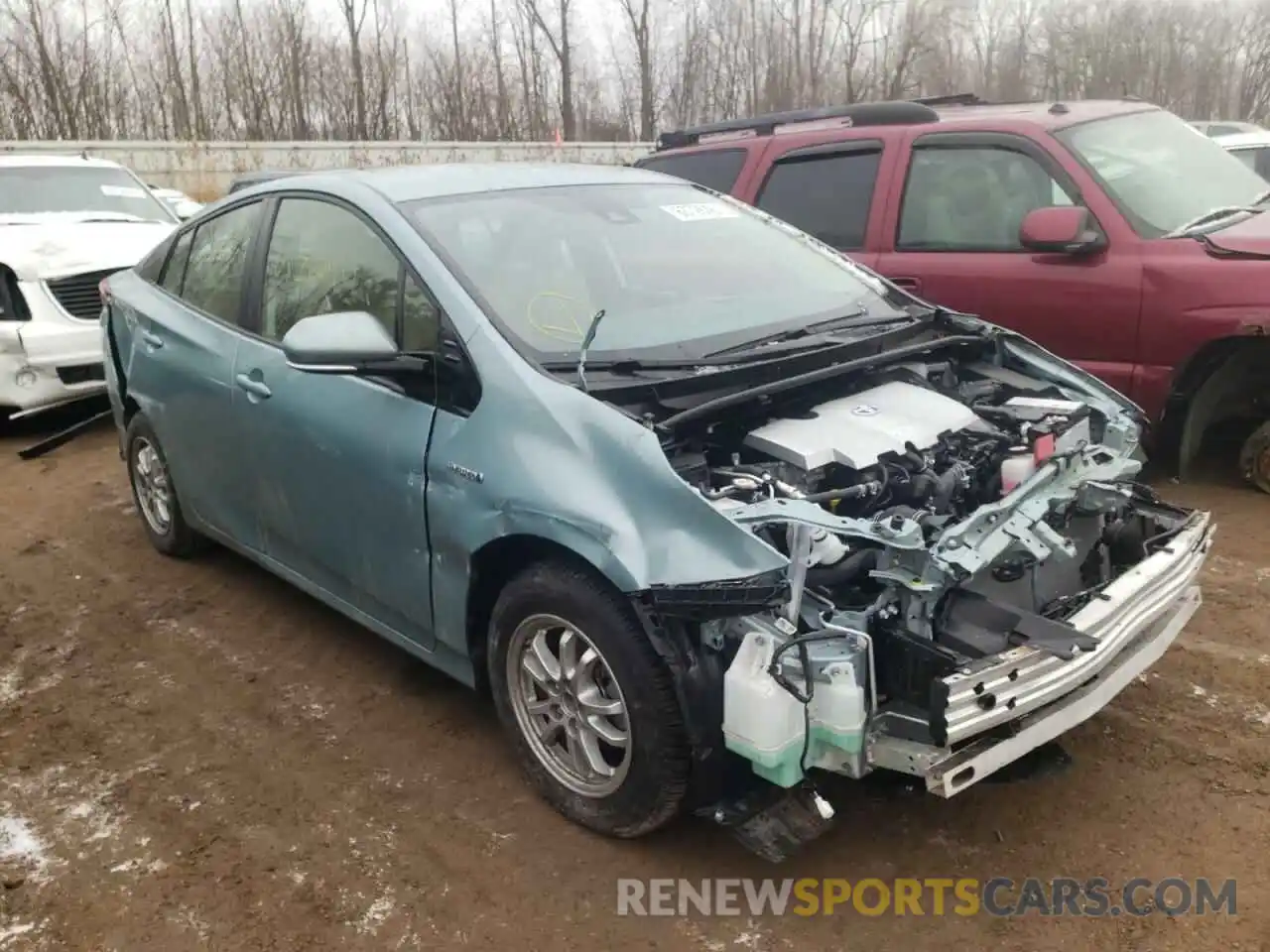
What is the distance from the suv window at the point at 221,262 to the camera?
418 centimetres

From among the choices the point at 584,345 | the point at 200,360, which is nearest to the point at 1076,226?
the point at 584,345

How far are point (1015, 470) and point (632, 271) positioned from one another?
53.3 inches

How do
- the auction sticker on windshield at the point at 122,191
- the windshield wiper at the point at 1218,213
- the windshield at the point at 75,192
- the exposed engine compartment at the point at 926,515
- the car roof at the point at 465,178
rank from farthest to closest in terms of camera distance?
the auction sticker on windshield at the point at 122,191
the windshield at the point at 75,192
the windshield wiper at the point at 1218,213
the car roof at the point at 465,178
the exposed engine compartment at the point at 926,515

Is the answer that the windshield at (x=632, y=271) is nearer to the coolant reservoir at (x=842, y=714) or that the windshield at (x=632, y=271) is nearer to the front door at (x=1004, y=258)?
the coolant reservoir at (x=842, y=714)

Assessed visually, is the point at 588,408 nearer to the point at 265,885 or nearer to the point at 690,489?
the point at 690,489

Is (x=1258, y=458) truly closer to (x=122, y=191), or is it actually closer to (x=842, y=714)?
(x=842, y=714)

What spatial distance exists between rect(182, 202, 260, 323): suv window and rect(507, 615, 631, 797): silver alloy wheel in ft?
6.57

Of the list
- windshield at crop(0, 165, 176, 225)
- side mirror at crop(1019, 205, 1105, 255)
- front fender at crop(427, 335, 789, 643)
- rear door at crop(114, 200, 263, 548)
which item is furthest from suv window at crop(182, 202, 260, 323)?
windshield at crop(0, 165, 176, 225)

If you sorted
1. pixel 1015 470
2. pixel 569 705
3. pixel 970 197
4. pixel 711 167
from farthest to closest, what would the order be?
pixel 711 167 → pixel 970 197 → pixel 1015 470 → pixel 569 705

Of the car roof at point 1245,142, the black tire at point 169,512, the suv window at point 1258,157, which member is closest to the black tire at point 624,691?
the black tire at point 169,512

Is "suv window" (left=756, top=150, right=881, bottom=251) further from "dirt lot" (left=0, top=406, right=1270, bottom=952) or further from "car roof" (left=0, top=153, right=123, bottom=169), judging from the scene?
"car roof" (left=0, top=153, right=123, bottom=169)

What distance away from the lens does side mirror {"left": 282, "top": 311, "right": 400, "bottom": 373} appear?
3139 mm

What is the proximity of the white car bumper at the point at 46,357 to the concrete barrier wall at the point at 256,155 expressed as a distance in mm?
14639

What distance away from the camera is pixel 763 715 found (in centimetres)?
242
